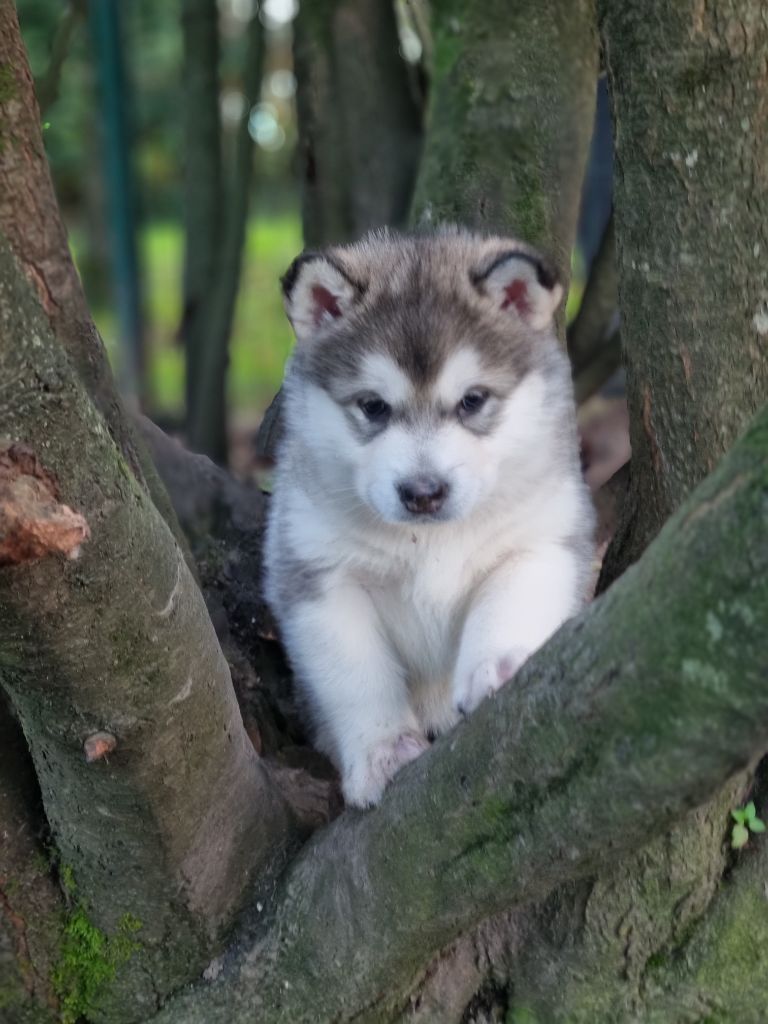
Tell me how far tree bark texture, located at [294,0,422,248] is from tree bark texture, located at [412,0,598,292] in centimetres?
127

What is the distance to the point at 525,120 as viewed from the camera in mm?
3855

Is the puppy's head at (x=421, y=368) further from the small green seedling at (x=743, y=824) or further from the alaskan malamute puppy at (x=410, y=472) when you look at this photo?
the small green seedling at (x=743, y=824)

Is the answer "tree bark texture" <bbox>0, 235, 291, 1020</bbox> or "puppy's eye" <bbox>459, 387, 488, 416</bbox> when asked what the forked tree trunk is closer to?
"tree bark texture" <bbox>0, 235, 291, 1020</bbox>

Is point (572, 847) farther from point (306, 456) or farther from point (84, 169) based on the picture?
point (84, 169)

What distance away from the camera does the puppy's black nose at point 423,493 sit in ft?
9.55

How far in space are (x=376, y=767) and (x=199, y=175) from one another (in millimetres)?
4334

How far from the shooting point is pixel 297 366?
134 inches

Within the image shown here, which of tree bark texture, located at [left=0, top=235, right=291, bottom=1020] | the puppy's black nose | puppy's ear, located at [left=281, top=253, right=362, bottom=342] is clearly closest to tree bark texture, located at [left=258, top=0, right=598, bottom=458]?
puppy's ear, located at [left=281, top=253, right=362, bottom=342]

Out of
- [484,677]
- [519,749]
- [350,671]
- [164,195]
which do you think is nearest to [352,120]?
[350,671]

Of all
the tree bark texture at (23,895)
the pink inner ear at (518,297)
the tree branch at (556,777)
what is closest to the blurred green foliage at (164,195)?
the pink inner ear at (518,297)

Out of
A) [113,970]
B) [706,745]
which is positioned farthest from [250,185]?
[706,745]

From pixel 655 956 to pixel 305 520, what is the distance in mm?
1393

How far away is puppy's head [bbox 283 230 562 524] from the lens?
2990 millimetres

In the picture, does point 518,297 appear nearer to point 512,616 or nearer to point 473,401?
point 473,401
